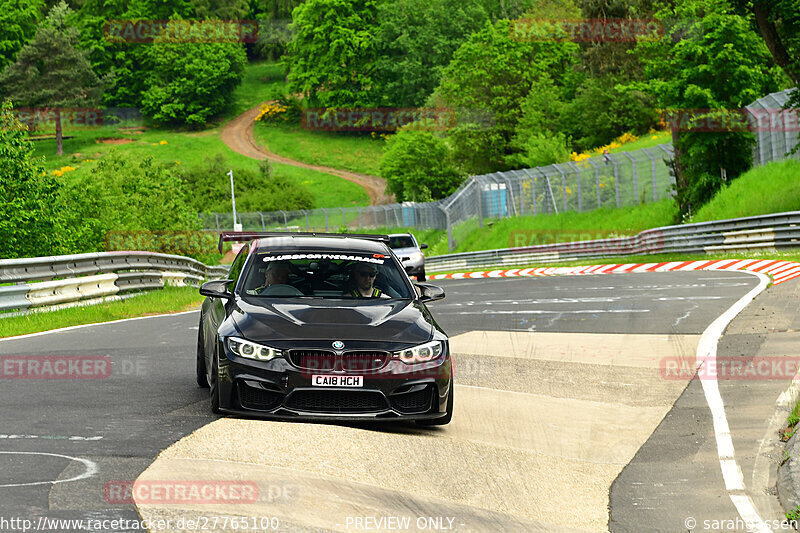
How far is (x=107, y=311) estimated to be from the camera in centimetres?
1903

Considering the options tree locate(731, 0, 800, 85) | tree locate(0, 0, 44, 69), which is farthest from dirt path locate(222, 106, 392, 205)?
tree locate(731, 0, 800, 85)

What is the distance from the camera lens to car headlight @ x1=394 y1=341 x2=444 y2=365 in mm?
8022

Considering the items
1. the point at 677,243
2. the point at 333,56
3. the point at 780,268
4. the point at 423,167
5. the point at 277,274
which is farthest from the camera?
the point at 333,56

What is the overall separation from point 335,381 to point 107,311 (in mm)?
12089

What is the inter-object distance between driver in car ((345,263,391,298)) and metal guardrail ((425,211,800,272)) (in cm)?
2215

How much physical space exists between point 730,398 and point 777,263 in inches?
674

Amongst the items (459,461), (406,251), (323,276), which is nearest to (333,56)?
(406,251)

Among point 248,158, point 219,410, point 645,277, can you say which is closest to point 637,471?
point 219,410

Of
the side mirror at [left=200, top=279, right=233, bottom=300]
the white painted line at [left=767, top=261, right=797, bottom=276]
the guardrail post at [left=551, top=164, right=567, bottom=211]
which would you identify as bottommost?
the guardrail post at [left=551, top=164, right=567, bottom=211]

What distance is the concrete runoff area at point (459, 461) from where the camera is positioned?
5.86 metres

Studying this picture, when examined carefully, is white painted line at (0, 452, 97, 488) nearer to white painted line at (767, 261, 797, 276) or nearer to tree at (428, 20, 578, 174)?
white painted line at (767, 261, 797, 276)

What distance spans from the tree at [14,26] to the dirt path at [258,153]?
31.6 metres

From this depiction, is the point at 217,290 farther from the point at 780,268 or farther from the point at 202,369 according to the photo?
the point at 780,268

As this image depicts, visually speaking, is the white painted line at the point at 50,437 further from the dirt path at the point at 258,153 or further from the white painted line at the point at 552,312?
the dirt path at the point at 258,153
